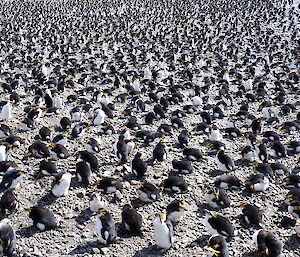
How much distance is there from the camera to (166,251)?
8.93 metres

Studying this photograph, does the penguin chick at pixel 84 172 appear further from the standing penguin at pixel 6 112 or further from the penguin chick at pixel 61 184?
the standing penguin at pixel 6 112

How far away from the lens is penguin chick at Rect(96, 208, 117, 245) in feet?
28.8

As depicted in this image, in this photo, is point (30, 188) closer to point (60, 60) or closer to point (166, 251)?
point (166, 251)

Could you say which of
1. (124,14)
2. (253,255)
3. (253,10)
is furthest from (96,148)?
(253,10)

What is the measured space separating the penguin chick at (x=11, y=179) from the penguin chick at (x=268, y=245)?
5193 mm

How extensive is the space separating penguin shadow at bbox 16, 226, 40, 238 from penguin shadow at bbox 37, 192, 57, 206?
98cm

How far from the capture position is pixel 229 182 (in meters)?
11.2

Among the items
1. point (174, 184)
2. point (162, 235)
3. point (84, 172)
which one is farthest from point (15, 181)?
point (162, 235)

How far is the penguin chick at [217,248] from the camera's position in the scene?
8.22m

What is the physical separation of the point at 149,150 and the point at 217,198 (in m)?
3.46

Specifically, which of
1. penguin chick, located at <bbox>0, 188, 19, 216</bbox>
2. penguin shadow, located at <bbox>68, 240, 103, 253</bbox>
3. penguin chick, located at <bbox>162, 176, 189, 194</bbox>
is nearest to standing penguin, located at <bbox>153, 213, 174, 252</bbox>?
penguin shadow, located at <bbox>68, 240, 103, 253</bbox>

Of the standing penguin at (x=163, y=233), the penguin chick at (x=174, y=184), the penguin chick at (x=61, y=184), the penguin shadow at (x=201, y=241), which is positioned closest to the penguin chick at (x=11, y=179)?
the penguin chick at (x=61, y=184)

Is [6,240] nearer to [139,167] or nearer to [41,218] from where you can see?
[41,218]

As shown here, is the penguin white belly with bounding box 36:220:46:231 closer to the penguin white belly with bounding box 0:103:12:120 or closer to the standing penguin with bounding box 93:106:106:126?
the standing penguin with bounding box 93:106:106:126
